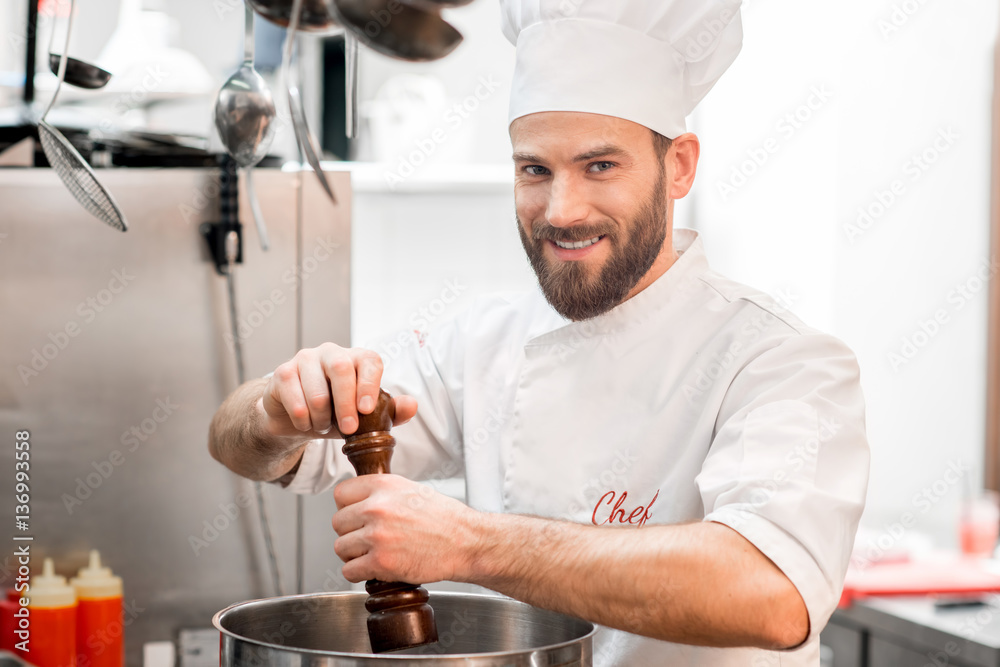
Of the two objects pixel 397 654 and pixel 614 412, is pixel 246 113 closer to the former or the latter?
pixel 614 412

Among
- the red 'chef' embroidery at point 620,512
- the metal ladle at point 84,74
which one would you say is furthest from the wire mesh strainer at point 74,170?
the red 'chef' embroidery at point 620,512

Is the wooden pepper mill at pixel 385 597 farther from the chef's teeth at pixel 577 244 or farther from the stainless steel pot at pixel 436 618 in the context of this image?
the chef's teeth at pixel 577 244

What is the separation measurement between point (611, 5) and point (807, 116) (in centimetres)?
192

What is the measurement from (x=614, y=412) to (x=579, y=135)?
35 cm

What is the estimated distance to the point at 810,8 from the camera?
3.03 m

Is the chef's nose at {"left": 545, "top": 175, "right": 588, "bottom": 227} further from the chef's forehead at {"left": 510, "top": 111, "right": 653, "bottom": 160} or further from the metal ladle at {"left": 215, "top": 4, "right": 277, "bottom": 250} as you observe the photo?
the metal ladle at {"left": 215, "top": 4, "right": 277, "bottom": 250}

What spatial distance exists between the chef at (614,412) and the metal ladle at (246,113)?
310mm

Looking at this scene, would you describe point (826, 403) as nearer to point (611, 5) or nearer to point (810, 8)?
point (611, 5)

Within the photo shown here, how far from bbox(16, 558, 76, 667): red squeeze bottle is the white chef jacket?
35 centimetres

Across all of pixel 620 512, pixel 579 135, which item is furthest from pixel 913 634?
pixel 579 135

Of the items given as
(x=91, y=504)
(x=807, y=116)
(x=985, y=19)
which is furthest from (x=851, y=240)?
(x=91, y=504)

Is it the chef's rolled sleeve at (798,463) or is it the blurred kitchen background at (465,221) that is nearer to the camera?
the chef's rolled sleeve at (798,463)

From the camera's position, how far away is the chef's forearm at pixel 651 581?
0.85 meters

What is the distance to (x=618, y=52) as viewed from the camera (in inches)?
47.4
